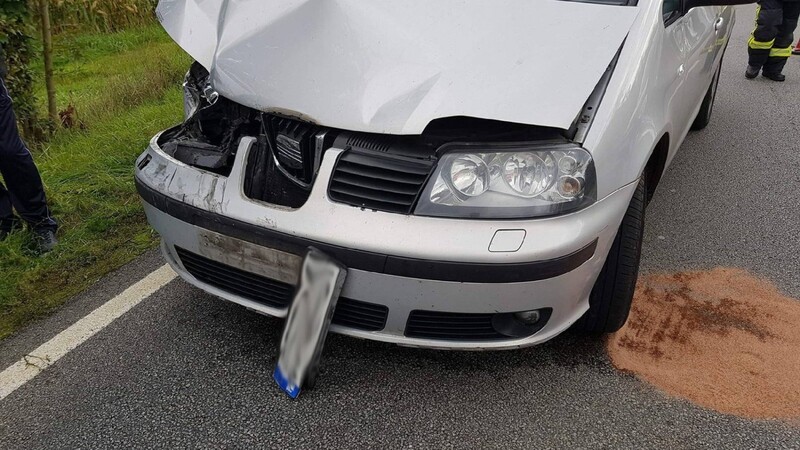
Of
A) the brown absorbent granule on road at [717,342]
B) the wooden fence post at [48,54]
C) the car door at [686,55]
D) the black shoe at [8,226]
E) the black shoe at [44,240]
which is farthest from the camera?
the wooden fence post at [48,54]

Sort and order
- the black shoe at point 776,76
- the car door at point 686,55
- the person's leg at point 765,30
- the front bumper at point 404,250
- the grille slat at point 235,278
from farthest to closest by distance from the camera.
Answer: the black shoe at point 776,76 < the person's leg at point 765,30 < the car door at point 686,55 < the grille slat at point 235,278 < the front bumper at point 404,250

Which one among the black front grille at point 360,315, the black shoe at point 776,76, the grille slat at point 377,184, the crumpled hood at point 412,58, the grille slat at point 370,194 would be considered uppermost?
the crumpled hood at point 412,58

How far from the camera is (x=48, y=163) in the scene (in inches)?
183

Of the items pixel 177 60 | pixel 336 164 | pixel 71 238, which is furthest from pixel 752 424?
pixel 177 60

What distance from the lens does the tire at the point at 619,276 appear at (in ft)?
7.95

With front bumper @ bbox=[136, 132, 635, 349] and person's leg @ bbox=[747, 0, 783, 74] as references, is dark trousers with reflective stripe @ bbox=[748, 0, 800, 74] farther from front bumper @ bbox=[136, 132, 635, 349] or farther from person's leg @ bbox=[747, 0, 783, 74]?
front bumper @ bbox=[136, 132, 635, 349]

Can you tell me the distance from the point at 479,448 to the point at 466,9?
1549 mm

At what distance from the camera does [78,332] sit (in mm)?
2729

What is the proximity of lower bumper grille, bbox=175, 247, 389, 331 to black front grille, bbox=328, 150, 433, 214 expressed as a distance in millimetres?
334

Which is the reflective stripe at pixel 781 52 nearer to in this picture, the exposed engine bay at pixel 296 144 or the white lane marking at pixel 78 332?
the exposed engine bay at pixel 296 144

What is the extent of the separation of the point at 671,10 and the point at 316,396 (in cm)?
204

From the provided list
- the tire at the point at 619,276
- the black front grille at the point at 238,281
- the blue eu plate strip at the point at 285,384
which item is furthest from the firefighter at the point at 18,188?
the tire at the point at 619,276

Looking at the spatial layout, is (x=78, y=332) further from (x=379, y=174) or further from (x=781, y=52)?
(x=781, y=52)

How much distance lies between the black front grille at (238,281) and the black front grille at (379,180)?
38 centimetres
